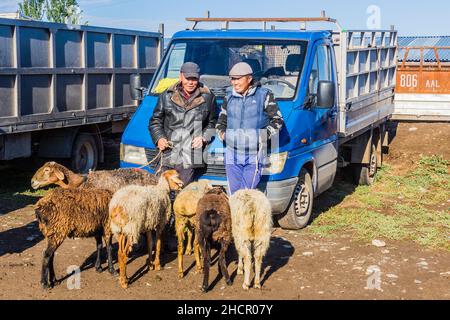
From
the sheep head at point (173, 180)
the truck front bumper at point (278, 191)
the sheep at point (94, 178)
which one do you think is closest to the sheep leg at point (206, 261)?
the sheep head at point (173, 180)

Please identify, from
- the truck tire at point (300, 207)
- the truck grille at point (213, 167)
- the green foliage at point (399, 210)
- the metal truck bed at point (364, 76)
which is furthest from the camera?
the metal truck bed at point (364, 76)

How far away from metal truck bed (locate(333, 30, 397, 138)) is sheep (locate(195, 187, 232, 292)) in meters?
3.90

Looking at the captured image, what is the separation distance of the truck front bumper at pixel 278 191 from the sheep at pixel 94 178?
0.90 m

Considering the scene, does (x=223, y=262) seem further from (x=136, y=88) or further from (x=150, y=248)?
(x=136, y=88)

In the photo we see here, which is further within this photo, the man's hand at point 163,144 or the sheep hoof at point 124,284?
the man's hand at point 163,144

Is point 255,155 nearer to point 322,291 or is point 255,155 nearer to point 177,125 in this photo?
point 177,125

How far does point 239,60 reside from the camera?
835cm

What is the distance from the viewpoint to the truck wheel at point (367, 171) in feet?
38.1

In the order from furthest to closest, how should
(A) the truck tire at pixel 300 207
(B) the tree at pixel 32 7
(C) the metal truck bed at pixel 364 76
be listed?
1. (B) the tree at pixel 32 7
2. (C) the metal truck bed at pixel 364 76
3. (A) the truck tire at pixel 300 207

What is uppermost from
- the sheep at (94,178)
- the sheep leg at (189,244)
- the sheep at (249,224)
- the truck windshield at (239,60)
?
the truck windshield at (239,60)

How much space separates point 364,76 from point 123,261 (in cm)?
618

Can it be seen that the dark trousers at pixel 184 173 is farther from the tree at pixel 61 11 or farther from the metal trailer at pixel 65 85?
the tree at pixel 61 11

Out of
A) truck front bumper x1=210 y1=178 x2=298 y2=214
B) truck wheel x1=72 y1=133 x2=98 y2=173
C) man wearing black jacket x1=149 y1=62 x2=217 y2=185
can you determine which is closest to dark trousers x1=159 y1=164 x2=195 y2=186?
man wearing black jacket x1=149 y1=62 x2=217 y2=185

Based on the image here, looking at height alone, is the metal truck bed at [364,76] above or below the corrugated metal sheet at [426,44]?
below
